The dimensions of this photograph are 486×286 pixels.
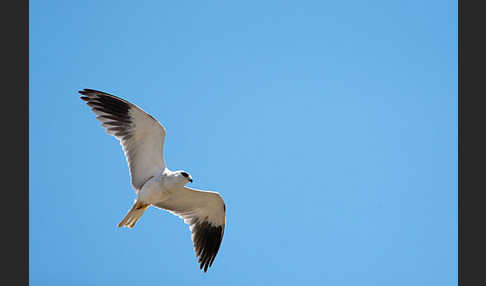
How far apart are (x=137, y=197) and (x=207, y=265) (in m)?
1.67

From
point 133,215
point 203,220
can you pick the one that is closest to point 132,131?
point 133,215

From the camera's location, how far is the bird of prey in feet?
27.0

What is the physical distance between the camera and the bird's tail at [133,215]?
823 centimetres

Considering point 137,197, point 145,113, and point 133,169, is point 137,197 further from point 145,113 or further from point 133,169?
point 145,113

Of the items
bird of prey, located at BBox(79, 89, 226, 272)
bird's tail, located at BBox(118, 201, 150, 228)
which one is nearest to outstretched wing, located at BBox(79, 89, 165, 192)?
bird of prey, located at BBox(79, 89, 226, 272)

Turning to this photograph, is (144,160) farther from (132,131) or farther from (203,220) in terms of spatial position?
(203,220)

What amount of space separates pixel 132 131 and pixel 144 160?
1.61 feet

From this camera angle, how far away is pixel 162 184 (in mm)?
8219

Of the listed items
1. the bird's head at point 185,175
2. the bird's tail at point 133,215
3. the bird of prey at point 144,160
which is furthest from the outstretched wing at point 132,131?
the bird's head at point 185,175

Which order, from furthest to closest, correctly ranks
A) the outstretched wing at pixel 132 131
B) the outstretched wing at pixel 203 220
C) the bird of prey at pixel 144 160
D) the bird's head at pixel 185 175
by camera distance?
the outstretched wing at pixel 203 220 → the outstretched wing at pixel 132 131 → the bird of prey at pixel 144 160 → the bird's head at pixel 185 175

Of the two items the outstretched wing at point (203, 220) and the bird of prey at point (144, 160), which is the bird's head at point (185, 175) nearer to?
the bird of prey at point (144, 160)

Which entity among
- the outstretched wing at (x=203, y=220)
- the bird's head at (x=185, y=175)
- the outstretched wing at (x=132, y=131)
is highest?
the outstretched wing at (x=132, y=131)

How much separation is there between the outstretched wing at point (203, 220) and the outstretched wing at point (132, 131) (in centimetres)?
71

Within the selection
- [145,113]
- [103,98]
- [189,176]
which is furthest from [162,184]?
[103,98]
